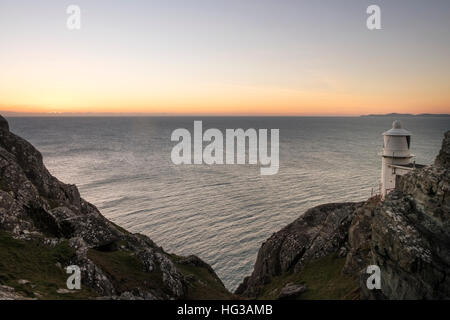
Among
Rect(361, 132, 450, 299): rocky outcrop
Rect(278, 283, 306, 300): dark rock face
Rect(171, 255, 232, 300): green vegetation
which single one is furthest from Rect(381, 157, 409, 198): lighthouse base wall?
Rect(171, 255, 232, 300): green vegetation

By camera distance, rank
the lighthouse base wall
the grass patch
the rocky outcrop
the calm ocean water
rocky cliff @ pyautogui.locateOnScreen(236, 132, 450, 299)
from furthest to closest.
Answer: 1. the calm ocean water
2. the lighthouse base wall
3. the grass patch
4. rocky cliff @ pyautogui.locateOnScreen(236, 132, 450, 299)
5. the rocky outcrop

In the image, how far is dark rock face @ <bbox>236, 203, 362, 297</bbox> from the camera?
129 ft

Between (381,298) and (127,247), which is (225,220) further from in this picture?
(381,298)

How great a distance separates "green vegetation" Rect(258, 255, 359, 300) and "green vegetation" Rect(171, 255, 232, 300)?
5573 mm

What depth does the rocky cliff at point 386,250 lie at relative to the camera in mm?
21281

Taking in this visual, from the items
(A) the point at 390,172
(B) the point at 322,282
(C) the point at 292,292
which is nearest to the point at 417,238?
(B) the point at 322,282

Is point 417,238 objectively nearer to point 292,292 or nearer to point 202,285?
point 292,292

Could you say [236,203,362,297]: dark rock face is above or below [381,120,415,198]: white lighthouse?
below

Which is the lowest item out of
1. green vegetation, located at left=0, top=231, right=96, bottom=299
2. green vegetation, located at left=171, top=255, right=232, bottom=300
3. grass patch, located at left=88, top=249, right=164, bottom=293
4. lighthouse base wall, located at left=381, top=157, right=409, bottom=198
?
green vegetation, located at left=171, top=255, right=232, bottom=300

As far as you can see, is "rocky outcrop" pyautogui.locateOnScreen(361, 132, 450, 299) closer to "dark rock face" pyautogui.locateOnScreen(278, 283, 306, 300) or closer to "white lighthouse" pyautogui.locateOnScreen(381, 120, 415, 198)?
"dark rock face" pyautogui.locateOnScreen(278, 283, 306, 300)

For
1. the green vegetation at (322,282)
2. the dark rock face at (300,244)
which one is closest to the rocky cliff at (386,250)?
the green vegetation at (322,282)

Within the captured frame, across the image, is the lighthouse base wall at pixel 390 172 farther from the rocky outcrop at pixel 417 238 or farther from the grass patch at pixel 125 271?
the grass patch at pixel 125 271

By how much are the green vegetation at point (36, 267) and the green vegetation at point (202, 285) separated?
12.1 metres
